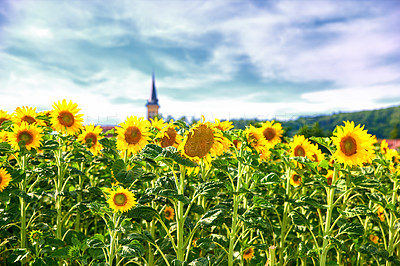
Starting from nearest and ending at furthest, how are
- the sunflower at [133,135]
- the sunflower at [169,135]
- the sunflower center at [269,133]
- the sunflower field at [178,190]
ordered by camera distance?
the sunflower field at [178,190], the sunflower at [169,135], the sunflower at [133,135], the sunflower center at [269,133]

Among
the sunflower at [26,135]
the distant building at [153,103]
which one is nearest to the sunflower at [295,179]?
the sunflower at [26,135]

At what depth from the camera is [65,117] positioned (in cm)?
353

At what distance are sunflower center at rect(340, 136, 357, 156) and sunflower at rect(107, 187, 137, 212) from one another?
1.97 meters

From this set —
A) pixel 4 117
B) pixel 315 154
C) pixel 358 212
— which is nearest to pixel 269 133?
pixel 315 154

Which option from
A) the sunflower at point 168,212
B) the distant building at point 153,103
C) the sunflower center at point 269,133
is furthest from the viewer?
the distant building at point 153,103

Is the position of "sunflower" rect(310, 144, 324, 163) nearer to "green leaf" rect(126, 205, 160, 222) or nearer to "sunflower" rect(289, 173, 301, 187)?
"sunflower" rect(289, 173, 301, 187)

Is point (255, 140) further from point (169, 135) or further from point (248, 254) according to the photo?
point (248, 254)

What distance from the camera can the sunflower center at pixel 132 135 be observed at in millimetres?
3105

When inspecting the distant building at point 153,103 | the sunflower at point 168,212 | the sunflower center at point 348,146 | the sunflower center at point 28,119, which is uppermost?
the distant building at point 153,103

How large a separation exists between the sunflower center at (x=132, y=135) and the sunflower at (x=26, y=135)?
90 centimetres

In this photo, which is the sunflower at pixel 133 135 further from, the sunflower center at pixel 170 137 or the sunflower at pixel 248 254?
the sunflower at pixel 248 254

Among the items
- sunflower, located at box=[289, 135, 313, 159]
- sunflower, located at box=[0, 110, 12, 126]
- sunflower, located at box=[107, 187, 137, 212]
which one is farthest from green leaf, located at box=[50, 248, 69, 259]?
Result: sunflower, located at box=[289, 135, 313, 159]

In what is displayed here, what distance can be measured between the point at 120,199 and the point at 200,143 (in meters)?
0.81

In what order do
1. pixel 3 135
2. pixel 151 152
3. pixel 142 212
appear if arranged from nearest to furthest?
1. pixel 151 152
2. pixel 142 212
3. pixel 3 135
